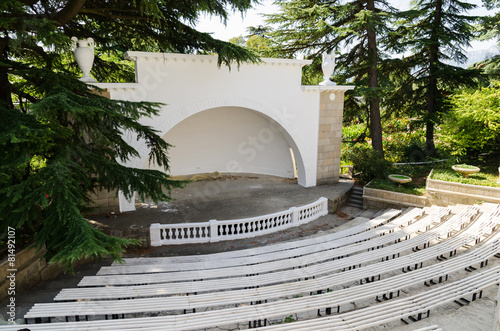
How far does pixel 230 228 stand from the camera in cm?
1140

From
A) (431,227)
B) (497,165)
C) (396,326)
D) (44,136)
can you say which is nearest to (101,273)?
(44,136)

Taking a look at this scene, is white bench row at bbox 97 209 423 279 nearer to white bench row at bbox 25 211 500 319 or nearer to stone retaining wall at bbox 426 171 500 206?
white bench row at bbox 25 211 500 319

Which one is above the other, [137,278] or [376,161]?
[376,161]

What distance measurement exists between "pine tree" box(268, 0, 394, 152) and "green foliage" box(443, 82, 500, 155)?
142 inches

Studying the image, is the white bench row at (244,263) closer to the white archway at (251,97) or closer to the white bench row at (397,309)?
the white bench row at (397,309)

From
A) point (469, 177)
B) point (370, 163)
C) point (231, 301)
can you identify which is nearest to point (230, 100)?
point (370, 163)

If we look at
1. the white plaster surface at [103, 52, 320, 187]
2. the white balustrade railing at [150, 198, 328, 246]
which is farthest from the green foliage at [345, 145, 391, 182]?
the white balustrade railing at [150, 198, 328, 246]

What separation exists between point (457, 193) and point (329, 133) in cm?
593

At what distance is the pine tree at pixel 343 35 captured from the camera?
15516 millimetres

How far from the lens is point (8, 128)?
222 inches

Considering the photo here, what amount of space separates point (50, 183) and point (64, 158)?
32.3 inches

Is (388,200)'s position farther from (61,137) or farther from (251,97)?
(61,137)

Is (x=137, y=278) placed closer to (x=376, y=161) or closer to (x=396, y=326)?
(x=396, y=326)

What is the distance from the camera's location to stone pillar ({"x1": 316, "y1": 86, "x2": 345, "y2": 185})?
1529cm
